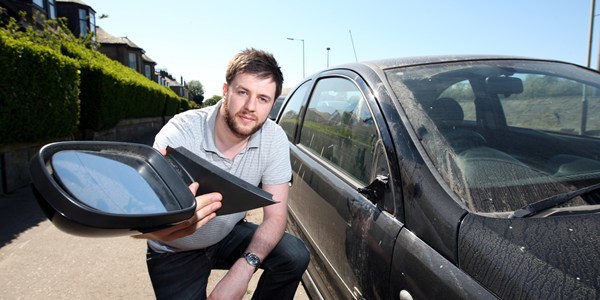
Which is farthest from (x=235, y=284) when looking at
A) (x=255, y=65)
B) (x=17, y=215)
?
(x=17, y=215)

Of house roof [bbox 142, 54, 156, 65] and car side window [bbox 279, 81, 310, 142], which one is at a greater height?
house roof [bbox 142, 54, 156, 65]

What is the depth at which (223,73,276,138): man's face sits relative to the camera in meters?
1.86

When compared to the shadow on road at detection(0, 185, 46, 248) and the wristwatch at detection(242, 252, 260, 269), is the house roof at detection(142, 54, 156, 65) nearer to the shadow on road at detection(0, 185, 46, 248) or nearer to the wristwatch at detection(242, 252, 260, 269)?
the shadow on road at detection(0, 185, 46, 248)

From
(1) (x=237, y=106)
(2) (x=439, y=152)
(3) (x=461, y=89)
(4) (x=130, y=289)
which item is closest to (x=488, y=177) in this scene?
(2) (x=439, y=152)

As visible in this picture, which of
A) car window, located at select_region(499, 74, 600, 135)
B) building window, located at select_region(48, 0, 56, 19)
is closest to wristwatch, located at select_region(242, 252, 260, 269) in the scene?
car window, located at select_region(499, 74, 600, 135)

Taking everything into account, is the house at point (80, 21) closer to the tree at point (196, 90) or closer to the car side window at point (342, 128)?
the car side window at point (342, 128)

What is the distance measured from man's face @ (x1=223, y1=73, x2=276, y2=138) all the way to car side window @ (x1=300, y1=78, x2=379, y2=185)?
0.49 meters

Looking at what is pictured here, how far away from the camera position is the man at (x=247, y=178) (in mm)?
1851

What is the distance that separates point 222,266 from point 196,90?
308 feet

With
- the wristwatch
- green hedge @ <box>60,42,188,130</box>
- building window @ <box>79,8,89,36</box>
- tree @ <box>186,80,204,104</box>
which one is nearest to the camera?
the wristwatch

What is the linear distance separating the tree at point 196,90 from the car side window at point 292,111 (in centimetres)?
8610

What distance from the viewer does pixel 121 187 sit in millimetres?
1127

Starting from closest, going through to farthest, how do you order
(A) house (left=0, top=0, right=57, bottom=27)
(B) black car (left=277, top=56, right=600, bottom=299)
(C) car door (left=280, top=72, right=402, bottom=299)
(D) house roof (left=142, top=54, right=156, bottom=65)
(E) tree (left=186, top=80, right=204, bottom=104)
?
(B) black car (left=277, top=56, right=600, bottom=299)
(C) car door (left=280, top=72, right=402, bottom=299)
(A) house (left=0, top=0, right=57, bottom=27)
(D) house roof (left=142, top=54, right=156, bottom=65)
(E) tree (left=186, top=80, right=204, bottom=104)

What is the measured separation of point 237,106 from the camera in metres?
1.88
